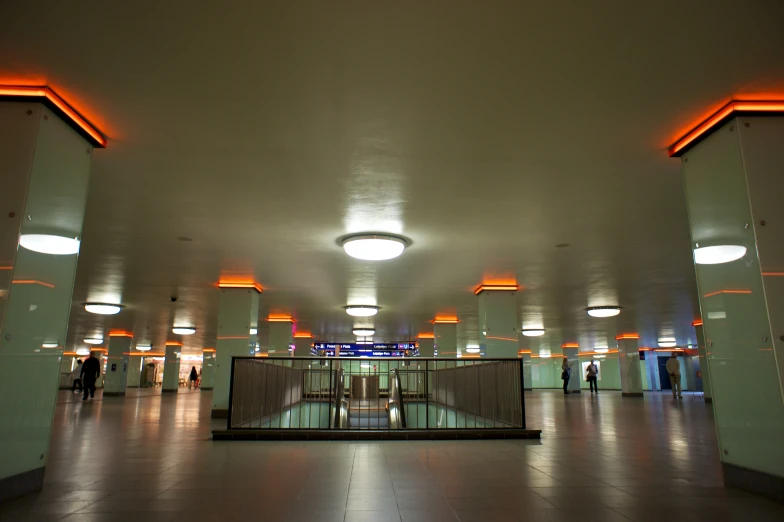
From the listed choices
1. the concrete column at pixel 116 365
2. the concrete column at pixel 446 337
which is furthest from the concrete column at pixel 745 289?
the concrete column at pixel 116 365

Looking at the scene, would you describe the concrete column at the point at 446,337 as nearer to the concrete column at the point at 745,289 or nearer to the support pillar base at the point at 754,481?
the concrete column at the point at 745,289

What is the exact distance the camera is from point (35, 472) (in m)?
5.48

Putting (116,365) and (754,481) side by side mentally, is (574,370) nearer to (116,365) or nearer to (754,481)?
(116,365)

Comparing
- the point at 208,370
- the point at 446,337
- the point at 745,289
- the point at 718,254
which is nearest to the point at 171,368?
the point at 208,370

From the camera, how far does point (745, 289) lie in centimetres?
575

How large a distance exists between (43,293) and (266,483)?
136 inches

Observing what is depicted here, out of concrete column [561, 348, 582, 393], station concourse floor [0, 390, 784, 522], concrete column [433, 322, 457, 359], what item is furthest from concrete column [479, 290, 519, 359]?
concrete column [561, 348, 582, 393]

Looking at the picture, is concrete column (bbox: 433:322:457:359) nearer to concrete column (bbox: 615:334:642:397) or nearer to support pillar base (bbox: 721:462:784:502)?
concrete column (bbox: 615:334:642:397)

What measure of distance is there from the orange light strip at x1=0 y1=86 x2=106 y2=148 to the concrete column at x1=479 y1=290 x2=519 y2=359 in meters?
13.6

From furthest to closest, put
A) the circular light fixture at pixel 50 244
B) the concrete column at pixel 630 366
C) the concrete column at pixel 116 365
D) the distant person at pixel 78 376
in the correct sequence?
the concrete column at pixel 630 366
the concrete column at pixel 116 365
the distant person at pixel 78 376
the circular light fixture at pixel 50 244

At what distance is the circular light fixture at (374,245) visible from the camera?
1089cm

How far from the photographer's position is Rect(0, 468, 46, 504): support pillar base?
501 centimetres

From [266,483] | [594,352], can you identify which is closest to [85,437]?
[266,483]

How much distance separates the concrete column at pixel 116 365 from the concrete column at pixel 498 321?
82.0ft
